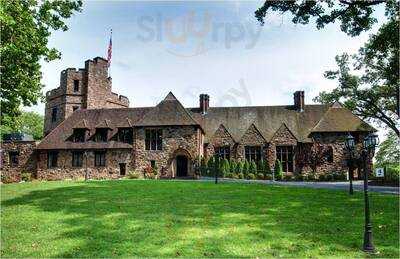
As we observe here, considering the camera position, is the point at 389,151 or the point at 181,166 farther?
the point at 389,151

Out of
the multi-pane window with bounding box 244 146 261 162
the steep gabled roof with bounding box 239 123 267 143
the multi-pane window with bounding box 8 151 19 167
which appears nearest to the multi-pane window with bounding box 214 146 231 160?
the steep gabled roof with bounding box 239 123 267 143

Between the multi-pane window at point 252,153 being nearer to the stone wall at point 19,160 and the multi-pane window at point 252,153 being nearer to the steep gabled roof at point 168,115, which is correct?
the steep gabled roof at point 168,115

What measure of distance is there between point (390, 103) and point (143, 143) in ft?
97.2

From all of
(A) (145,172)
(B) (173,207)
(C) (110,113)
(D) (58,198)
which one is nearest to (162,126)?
(A) (145,172)

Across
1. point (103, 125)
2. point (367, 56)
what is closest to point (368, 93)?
point (367, 56)

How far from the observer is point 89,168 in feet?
130

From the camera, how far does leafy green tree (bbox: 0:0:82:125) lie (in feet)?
62.8

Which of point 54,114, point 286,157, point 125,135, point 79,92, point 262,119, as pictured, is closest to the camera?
point 286,157

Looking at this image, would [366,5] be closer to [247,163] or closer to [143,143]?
[247,163]

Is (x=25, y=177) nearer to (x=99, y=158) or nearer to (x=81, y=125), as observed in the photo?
(x=81, y=125)

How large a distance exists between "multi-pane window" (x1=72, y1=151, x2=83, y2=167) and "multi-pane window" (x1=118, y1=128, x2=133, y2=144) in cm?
449

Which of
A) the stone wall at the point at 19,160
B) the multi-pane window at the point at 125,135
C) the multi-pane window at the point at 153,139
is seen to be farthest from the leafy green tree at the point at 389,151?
the stone wall at the point at 19,160

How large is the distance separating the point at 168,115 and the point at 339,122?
18.2 meters

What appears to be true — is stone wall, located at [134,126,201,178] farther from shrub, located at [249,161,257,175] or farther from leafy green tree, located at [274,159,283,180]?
leafy green tree, located at [274,159,283,180]
